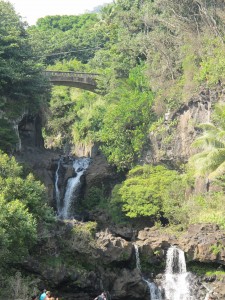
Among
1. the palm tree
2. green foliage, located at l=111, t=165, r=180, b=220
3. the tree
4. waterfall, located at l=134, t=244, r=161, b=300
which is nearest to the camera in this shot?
waterfall, located at l=134, t=244, r=161, b=300

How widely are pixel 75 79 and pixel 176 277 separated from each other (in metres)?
25.0

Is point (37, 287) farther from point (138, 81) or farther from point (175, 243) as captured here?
point (138, 81)

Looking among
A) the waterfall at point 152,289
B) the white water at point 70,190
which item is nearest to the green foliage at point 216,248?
the waterfall at point 152,289

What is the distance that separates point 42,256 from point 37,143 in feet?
59.9

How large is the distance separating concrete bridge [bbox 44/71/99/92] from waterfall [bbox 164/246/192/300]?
23135 millimetres

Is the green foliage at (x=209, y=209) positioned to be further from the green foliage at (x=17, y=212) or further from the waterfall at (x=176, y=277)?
the green foliage at (x=17, y=212)

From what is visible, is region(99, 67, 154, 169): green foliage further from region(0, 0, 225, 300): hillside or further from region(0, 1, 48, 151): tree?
region(0, 1, 48, 151): tree

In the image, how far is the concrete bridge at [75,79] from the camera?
4359 cm

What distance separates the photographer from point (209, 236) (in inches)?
987

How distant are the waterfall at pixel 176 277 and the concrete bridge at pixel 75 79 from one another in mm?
23135

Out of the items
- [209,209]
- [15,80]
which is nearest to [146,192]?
[209,209]

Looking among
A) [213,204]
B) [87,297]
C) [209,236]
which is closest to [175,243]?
[209,236]

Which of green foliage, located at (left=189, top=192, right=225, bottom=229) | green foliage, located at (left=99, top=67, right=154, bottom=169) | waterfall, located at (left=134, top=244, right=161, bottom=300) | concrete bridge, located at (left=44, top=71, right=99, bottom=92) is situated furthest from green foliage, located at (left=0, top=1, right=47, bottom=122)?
green foliage, located at (left=189, top=192, right=225, bottom=229)

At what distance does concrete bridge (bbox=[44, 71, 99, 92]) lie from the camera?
4359 centimetres
